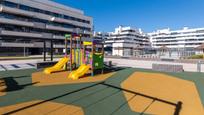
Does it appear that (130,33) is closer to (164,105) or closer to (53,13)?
(53,13)

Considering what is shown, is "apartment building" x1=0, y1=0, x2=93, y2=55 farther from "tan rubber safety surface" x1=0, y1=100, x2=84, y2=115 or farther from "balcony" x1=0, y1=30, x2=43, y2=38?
"tan rubber safety surface" x1=0, y1=100, x2=84, y2=115

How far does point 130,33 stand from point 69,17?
48.9m

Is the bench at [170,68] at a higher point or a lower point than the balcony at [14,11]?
lower

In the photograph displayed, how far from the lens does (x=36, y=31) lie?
172 feet

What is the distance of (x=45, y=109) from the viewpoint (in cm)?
587

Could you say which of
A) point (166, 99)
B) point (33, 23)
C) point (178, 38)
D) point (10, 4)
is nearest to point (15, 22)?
point (10, 4)

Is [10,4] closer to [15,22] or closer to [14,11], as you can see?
[14,11]

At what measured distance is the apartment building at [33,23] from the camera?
45.0 metres

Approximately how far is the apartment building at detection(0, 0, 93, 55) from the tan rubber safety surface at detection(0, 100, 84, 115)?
1261 inches

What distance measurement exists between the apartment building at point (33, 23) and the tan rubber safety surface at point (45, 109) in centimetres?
3203

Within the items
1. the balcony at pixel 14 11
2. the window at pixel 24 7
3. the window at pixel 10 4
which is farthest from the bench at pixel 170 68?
the window at pixel 24 7

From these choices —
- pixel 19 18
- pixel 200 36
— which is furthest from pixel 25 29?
pixel 200 36

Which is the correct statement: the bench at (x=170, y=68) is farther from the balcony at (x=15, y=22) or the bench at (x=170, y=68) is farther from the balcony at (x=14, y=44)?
the balcony at (x=15, y=22)

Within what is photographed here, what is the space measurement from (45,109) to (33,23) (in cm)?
4982
